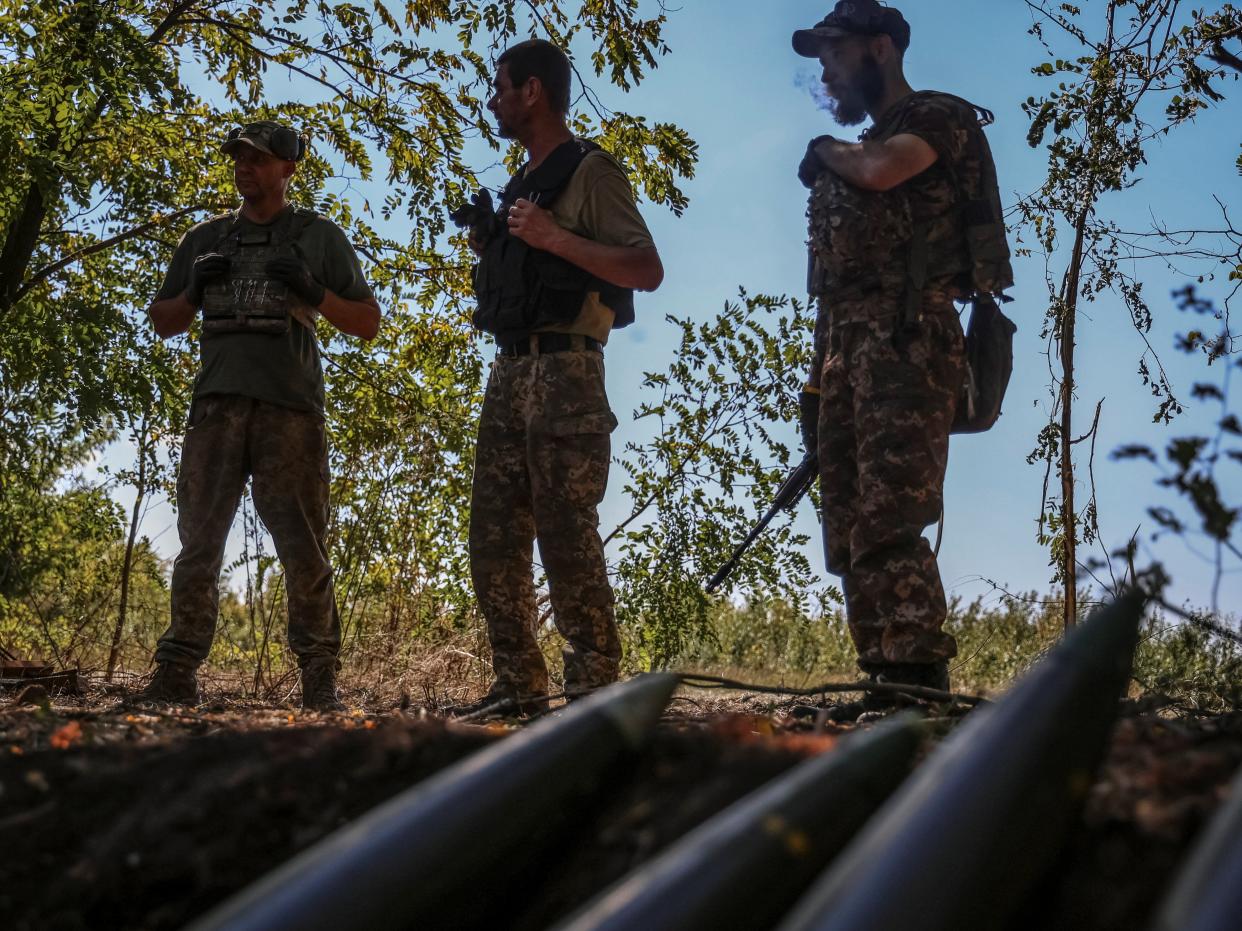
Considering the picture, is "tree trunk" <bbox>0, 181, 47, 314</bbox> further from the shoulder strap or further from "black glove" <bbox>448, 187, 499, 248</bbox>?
the shoulder strap

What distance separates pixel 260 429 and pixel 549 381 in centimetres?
128

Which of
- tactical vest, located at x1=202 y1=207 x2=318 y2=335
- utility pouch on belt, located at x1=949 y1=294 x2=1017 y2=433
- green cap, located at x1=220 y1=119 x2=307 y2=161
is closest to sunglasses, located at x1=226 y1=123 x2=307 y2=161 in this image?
green cap, located at x1=220 y1=119 x2=307 y2=161

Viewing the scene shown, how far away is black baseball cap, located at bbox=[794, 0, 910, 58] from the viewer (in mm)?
4098

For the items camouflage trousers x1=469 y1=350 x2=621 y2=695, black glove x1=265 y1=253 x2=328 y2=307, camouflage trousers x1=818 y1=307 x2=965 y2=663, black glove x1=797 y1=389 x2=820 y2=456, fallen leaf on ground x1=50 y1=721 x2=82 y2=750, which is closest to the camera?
fallen leaf on ground x1=50 y1=721 x2=82 y2=750

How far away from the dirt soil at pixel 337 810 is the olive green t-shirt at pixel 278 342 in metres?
2.66

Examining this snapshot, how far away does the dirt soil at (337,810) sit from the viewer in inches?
50.3

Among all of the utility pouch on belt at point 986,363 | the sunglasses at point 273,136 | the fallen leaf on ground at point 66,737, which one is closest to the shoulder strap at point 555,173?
the sunglasses at point 273,136

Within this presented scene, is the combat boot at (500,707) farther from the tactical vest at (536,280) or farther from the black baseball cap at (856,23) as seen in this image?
the black baseball cap at (856,23)

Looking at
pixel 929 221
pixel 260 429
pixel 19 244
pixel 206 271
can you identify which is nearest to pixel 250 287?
pixel 206 271

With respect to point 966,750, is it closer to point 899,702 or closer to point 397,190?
point 899,702

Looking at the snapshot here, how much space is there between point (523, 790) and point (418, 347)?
6.73 metres

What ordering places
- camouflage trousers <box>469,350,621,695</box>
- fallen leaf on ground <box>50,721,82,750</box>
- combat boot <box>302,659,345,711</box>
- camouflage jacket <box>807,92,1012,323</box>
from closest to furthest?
1. fallen leaf on ground <box>50,721,82,750</box>
2. camouflage jacket <box>807,92,1012,323</box>
3. camouflage trousers <box>469,350,621,695</box>
4. combat boot <box>302,659,345,711</box>

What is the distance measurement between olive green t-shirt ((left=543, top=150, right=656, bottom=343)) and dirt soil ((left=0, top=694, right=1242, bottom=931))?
2.36m

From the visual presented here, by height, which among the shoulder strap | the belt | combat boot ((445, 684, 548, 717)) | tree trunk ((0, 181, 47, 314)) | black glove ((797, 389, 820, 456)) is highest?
tree trunk ((0, 181, 47, 314))
